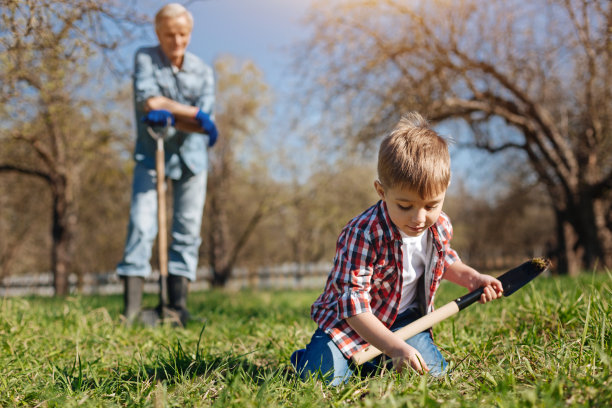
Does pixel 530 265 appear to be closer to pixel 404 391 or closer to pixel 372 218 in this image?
pixel 372 218

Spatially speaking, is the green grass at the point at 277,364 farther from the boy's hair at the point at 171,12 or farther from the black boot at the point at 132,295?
the boy's hair at the point at 171,12

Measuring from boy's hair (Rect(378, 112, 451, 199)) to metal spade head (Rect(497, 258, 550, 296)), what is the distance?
1.68ft

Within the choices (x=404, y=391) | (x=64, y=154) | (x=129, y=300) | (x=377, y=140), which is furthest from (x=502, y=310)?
(x=64, y=154)

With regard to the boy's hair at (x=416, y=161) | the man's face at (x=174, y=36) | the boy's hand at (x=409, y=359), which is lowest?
the boy's hand at (x=409, y=359)

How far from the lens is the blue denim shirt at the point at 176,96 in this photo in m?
3.65

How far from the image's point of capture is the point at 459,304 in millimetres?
2004

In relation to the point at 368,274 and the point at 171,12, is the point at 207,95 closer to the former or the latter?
the point at 171,12

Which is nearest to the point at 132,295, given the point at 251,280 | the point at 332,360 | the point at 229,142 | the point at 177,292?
the point at 177,292

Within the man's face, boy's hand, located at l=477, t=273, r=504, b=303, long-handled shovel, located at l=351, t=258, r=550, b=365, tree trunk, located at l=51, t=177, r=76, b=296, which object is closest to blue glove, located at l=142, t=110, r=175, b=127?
the man's face

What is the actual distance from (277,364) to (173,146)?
2.07m

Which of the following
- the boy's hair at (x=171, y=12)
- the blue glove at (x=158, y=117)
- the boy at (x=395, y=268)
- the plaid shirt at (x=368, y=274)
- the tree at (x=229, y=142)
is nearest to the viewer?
the boy at (x=395, y=268)

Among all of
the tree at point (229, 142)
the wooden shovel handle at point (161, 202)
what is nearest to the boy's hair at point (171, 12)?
the wooden shovel handle at point (161, 202)

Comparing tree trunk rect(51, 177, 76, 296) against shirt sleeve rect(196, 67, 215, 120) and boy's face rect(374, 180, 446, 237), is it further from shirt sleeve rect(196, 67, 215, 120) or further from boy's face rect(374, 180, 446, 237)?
boy's face rect(374, 180, 446, 237)

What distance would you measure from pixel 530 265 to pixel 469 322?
0.99 meters
